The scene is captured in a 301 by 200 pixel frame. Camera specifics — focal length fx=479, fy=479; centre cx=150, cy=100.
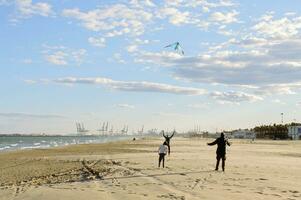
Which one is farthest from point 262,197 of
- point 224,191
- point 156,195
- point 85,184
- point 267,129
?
point 267,129

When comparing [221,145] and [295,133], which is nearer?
[221,145]

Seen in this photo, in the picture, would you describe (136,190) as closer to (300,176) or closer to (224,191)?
(224,191)

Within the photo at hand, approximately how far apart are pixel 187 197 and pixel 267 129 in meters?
154

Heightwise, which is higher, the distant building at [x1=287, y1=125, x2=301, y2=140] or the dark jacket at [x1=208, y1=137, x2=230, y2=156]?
the distant building at [x1=287, y1=125, x2=301, y2=140]

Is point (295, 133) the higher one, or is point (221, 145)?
point (295, 133)

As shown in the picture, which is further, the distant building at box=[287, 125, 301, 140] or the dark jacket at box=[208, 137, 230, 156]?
the distant building at box=[287, 125, 301, 140]

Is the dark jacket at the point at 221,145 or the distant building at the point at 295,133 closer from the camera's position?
the dark jacket at the point at 221,145

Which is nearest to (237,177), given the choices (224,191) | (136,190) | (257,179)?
(257,179)

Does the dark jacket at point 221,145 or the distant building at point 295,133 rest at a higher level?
the distant building at point 295,133

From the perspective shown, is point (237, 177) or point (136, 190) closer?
point (136, 190)

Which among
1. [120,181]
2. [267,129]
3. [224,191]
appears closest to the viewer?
[224,191]

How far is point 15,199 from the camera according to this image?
12641 mm

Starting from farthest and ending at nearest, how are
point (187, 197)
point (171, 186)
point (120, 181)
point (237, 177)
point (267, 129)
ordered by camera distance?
point (267, 129) < point (237, 177) < point (120, 181) < point (171, 186) < point (187, 197)

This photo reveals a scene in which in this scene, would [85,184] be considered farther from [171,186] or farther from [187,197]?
[187,197]
